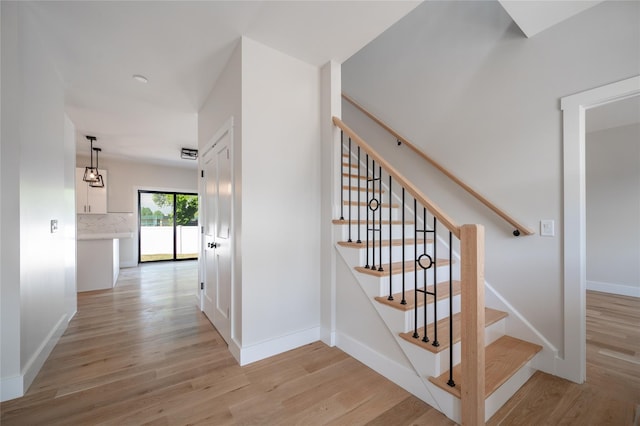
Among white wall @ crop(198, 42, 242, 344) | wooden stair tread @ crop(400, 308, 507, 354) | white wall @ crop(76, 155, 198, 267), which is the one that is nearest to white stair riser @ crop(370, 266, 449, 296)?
wooden stair tread @ crop(400, 308, 507, 354)

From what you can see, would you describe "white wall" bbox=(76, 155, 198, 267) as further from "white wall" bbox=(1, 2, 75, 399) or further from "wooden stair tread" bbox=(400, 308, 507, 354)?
"wooden stair tread" bbox=(400, 308, 507, 354)

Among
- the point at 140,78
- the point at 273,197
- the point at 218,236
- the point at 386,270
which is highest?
the point at 140,78

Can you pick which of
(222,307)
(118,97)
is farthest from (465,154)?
(118,97)

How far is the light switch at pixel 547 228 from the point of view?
204 centimetres

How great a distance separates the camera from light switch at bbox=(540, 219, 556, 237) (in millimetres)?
2039

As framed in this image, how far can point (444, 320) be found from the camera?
202 cm

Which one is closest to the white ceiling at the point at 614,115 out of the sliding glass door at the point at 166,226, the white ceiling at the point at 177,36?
the white ceiling at the point at 177,36

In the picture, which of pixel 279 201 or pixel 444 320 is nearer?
pixel 444 320

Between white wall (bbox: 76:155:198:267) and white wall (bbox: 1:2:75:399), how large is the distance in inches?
172

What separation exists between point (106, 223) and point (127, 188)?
0.96m

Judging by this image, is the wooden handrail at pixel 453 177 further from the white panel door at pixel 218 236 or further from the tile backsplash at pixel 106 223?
the tile backsplash at pixel 106 223

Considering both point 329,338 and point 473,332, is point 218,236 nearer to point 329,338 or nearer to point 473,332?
point 329,338

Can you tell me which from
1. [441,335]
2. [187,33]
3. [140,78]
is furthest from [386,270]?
[140,78]

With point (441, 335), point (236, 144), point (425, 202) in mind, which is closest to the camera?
point (425, 202)
